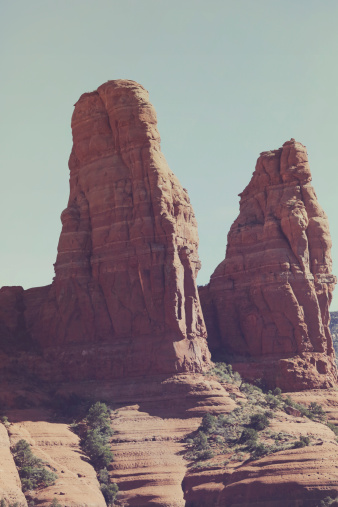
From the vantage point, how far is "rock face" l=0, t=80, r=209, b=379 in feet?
342

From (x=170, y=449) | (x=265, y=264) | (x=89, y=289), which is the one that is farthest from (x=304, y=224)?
(x=170, y=449)

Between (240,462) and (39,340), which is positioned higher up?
(39,340)

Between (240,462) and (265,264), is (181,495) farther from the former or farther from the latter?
(265,264)

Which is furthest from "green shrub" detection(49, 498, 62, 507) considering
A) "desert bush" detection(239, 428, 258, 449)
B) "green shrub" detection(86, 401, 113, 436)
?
"desert bush" detection(239, 428, 258, 449)

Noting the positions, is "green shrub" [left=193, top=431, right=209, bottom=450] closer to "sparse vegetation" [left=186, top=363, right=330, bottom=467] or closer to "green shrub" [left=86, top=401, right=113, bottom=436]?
"sparse vegetation" [left=186, top=363, right=330, bottom=467]

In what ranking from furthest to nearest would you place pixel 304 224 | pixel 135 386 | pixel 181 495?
pixel 304 224, pixel 135 386, pixel 181 495

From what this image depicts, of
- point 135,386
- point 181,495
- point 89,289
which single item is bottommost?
point 181,495

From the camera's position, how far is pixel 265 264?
388 feet

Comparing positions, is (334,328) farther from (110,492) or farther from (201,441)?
(110,492)

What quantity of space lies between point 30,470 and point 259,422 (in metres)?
19.2

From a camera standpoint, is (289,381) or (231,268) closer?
(289,381)

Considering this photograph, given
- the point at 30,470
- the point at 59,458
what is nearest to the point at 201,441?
the point at 59,458

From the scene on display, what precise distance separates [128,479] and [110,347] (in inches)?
593

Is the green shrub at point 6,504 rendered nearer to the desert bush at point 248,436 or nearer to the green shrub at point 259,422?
the desert bush at point 248,436
